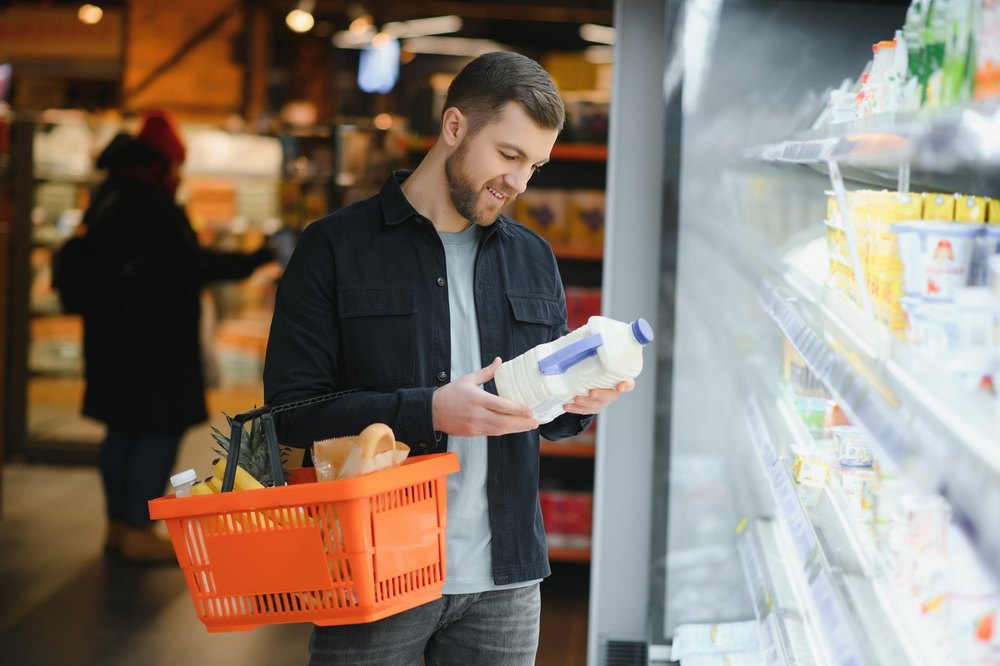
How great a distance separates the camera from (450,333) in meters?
2.27

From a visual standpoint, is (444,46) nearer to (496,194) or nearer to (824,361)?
(496,194)

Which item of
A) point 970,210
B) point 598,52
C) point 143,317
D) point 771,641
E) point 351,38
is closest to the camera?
point 970,210

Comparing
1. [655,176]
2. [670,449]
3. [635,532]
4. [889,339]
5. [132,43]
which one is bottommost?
[635,532]

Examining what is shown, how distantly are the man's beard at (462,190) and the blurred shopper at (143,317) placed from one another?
133 inches

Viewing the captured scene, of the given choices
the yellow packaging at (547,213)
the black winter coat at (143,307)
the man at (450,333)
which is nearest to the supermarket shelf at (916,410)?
the man at (450,333)

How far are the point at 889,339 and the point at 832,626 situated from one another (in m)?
0.59

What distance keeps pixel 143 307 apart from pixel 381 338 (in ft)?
11.7

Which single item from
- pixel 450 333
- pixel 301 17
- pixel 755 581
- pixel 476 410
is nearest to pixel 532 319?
pixel 450 333

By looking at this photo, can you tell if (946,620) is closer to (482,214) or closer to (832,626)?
(832,626)

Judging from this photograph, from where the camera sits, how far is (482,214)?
2242mm

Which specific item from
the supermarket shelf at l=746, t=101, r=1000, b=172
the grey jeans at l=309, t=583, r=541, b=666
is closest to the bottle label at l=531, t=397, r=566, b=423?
the grey jeans at l=309, t=583, r=541, b=666

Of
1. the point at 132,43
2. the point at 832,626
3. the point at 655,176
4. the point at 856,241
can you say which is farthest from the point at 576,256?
the point at 132,43

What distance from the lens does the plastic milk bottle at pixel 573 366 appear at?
1.99 meters

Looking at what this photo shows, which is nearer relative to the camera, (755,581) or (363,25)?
(755,581)
